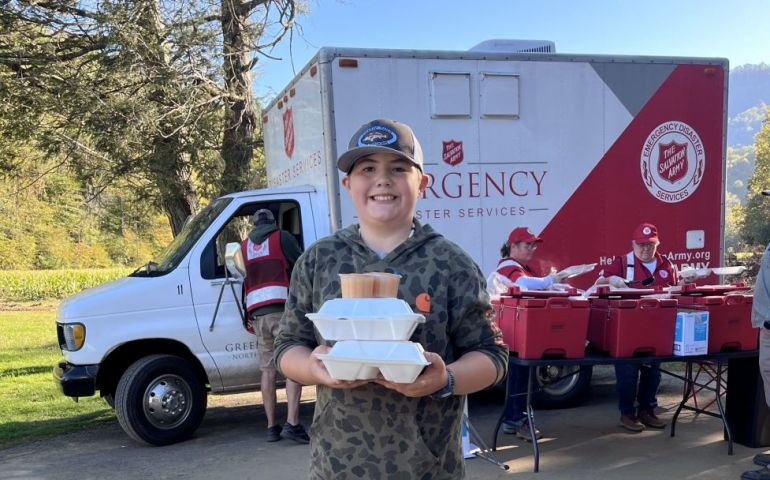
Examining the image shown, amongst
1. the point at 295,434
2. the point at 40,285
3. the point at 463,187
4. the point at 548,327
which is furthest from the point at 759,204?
the point at 40,285

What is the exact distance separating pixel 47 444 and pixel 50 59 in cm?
539

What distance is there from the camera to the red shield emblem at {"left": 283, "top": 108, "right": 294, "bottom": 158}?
6250 millimetres

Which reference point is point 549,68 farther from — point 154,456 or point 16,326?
point 16,326

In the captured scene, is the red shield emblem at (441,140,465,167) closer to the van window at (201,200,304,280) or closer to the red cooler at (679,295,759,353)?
the van window at (201,200,304,280)

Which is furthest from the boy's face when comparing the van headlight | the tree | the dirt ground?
the tree

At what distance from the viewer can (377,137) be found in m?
1.67

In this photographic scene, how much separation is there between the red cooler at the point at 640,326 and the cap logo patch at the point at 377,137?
333 cm

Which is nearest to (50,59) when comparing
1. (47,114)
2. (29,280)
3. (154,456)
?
(47,114)

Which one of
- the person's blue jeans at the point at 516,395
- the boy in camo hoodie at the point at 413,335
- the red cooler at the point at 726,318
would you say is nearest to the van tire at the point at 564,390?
the person's blue jeans at the point at 516,395

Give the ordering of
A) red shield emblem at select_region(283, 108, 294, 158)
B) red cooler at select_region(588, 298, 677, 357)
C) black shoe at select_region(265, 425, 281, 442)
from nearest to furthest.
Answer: red cooler at select_region(588, 298, 677, 357), black shoe at select_region(265, 425, 281, 442), red shield emblem at select_region(283, 108, 294, 158)

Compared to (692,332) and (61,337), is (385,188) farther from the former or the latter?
(61,337)

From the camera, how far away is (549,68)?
18.6 ft

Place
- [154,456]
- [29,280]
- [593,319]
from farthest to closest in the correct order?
1. [29,280]
2. [154,456]
3. [593,319]

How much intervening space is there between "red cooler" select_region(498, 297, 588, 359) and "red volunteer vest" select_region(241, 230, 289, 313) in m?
1.85
